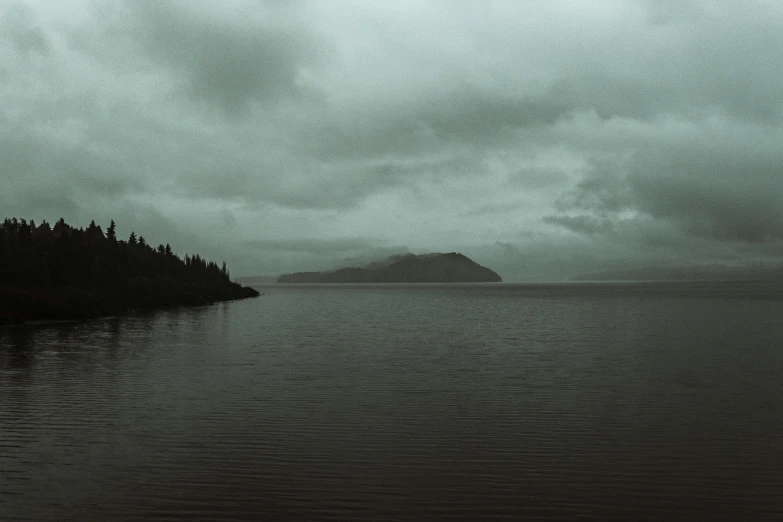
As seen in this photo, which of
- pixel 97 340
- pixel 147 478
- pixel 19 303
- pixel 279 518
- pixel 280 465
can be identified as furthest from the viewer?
pixel 19 303

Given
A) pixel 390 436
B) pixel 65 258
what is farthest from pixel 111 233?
pixel 390 436

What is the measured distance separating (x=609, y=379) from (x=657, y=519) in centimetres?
2471

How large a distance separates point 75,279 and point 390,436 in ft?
392

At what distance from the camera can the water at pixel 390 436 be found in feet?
56.6

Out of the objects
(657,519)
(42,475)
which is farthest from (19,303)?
(657,519)

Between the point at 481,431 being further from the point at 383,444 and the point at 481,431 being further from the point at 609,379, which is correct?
the point at 609,379

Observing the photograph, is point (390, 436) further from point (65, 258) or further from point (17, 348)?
point (65, 258)

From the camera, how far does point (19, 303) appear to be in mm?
91375

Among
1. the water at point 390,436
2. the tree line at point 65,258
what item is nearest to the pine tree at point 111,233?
the tree line at point 65,258

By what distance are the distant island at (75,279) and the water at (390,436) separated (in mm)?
48245

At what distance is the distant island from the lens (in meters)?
95.9

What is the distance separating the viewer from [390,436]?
81.3 ft

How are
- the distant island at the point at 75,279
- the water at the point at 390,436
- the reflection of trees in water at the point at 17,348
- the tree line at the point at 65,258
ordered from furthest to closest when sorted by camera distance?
the tree line at the point at 65,258
the distant island at the point at 75,279
the reflection of trees in water at the point at 17,348
the water at the point at 390,436

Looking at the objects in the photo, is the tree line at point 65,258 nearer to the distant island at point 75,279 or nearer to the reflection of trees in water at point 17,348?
the distant island at point 75,279
